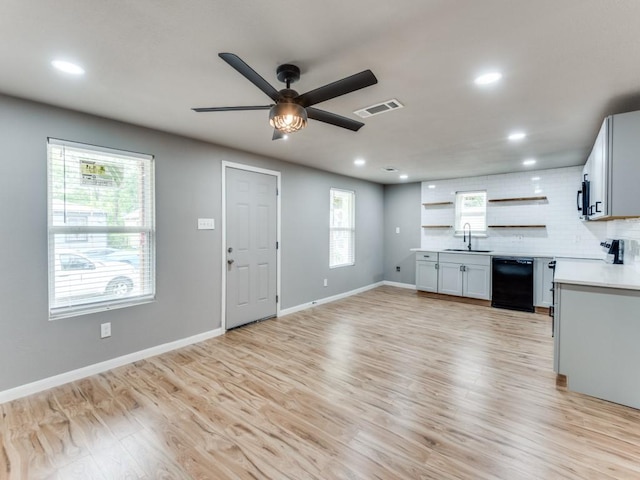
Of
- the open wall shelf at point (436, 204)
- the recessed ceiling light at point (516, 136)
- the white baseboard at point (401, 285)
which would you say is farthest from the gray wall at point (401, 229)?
the recessed ceiling light at point (516, 136)

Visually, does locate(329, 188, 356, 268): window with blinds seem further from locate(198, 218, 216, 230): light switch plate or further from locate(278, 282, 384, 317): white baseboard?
locate(198, 218, 216, 230): light switch plate

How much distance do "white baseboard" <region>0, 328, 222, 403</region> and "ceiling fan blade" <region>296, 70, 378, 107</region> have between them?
119 inches

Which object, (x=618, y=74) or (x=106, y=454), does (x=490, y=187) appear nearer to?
(x=618, y=74)

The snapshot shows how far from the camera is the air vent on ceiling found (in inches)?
101

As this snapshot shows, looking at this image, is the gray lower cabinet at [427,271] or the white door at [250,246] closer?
the white door at [250,246]

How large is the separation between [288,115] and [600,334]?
2.98 m

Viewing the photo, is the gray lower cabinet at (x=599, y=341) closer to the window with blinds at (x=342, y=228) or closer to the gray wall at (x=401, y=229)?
the window with blinds at (x=342, y=228)

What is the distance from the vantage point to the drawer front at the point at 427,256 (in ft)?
19.9

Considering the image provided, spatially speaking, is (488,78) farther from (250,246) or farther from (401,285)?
(401,285)

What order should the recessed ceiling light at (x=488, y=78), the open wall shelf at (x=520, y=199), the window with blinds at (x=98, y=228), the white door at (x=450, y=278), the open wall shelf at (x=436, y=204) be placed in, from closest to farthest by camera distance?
1. the recessed ceiling light at (x=488, y=78)
2. the window with blinds at (x=98, y=228)
3. the open wall shelf at (x=520, y=199)
4. the white door at (x=450, y=278)
5. the open wall shelf at (x=436, y=204)

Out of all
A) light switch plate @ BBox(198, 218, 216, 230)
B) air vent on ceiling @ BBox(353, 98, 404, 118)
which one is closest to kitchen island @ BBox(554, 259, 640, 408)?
air vent on ceiling @ BBox(353, 98, 404, 118)

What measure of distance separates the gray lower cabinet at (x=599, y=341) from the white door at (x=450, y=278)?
3.04 metres

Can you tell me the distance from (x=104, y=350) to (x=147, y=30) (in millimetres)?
2833

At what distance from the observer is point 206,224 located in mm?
3832
